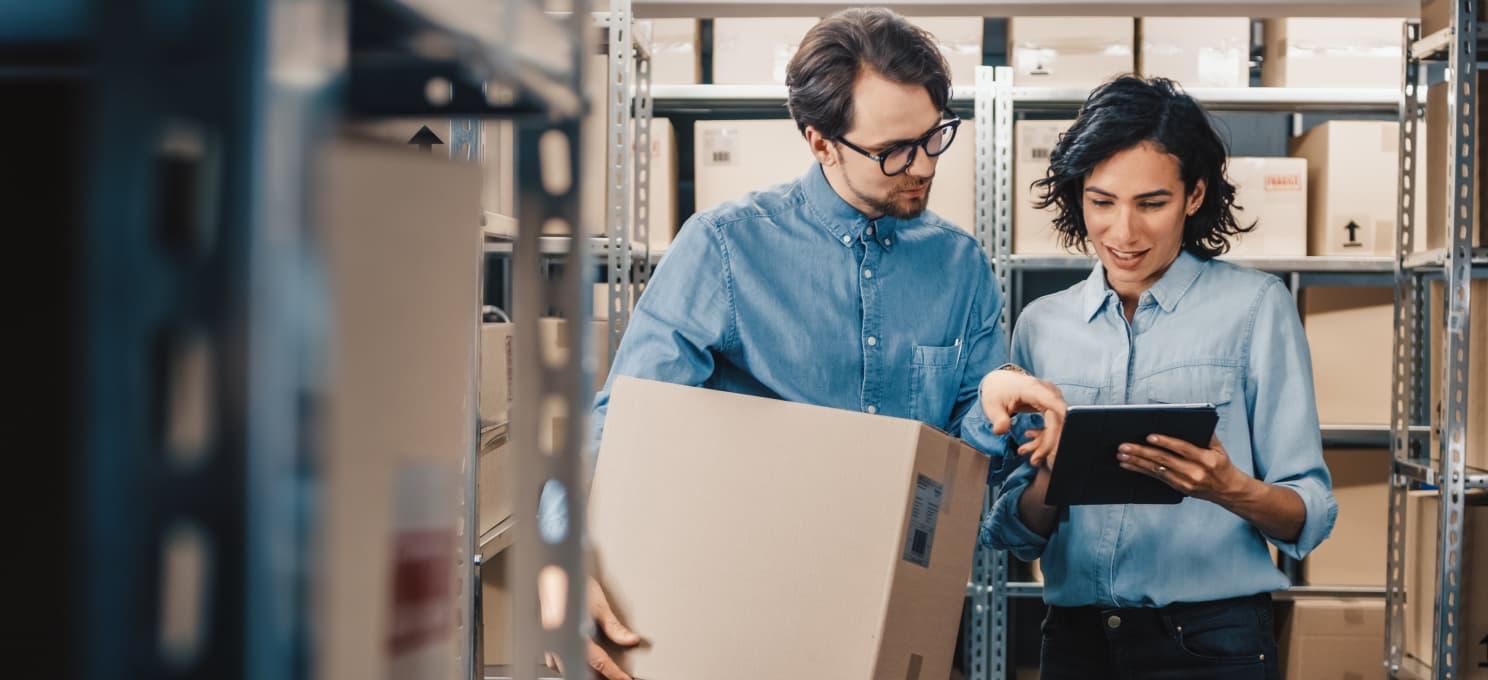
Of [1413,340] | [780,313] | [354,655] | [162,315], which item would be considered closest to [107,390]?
[162,315]

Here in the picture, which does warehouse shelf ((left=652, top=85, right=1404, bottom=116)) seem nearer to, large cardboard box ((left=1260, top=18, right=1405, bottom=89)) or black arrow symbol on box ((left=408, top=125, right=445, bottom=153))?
large cardboard box ((left=1260, top=18, right=1405, bottom=89))

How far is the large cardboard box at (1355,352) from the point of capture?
122 inches

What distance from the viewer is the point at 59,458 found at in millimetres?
310

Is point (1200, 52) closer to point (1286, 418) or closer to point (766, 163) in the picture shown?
point (766, 163)

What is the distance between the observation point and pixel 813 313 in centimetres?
157

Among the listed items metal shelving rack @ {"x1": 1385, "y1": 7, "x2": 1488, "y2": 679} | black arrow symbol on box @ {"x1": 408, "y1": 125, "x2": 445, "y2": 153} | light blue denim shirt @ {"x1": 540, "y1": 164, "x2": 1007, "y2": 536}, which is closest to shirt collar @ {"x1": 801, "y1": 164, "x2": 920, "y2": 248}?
light blue denim shirt @ {"x1": 540, "y1": 164, "x2": 1007, "y2": 536}

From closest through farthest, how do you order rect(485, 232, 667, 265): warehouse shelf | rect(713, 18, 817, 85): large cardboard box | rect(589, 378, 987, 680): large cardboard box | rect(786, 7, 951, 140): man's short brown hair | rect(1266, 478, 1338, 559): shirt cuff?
rect(589, 378, 987, 680): large cardboard box, rect(786, 7, 951, 140): man's short brown hair, rect(1266, 478, 1338, 559): shirt cuff, rect(485, 232, 667, 265): warehouse shelf, rect(713, 18, 817, 85): large cardboard box

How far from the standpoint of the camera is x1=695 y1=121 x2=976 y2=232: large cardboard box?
3035 millimetres

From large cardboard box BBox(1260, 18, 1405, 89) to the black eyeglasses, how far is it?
1987mm

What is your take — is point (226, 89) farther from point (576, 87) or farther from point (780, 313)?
point (780, 313)

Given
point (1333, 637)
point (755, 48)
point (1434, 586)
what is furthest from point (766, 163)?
point (1333, 637)

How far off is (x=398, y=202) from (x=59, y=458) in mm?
125

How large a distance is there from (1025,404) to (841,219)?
1.13 feet

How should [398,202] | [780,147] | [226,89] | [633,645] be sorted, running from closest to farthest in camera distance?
1. [226,89]
2. [398,202]
3. [633,645]
4. [780,147]
